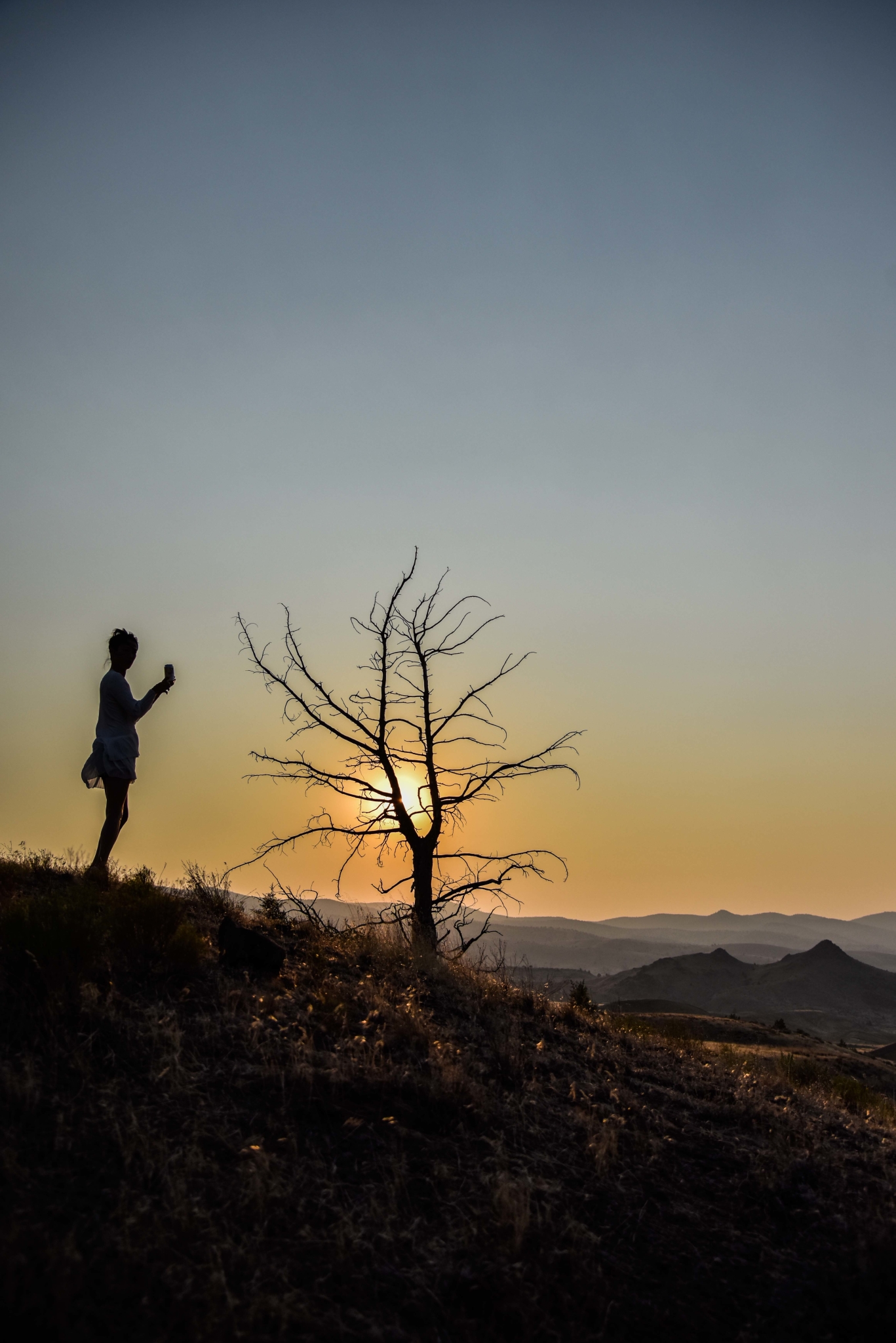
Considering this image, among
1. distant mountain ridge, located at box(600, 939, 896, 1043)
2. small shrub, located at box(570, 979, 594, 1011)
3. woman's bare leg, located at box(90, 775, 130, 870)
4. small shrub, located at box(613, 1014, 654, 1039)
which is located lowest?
distant mountain ridge, located at box(600, 939, 896, 1043)

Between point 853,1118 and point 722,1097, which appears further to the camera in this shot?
point 853,1118

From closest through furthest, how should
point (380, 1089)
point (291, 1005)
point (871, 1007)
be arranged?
point (380, 1089) < point (291, 1005) < point (871, 1007)

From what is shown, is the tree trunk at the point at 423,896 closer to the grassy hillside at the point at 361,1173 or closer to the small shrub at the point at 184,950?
the grassy hillside at the point at 361,1173

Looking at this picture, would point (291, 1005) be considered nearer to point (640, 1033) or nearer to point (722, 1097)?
point (722, 1097)

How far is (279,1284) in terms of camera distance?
3412 millimetres

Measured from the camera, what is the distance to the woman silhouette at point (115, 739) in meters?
8.32

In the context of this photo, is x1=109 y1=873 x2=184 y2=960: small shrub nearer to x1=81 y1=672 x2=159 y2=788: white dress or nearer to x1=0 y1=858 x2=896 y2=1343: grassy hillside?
x1=0 y1=858 x2=896 y2=1343: grassy hillside

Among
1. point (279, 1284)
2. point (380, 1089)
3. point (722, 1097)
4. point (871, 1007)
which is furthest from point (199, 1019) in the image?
point (871, 1007)

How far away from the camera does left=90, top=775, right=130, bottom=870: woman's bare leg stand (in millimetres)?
8320

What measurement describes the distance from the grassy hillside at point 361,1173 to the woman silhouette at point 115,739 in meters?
1.23

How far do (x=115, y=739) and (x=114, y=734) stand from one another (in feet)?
0.18

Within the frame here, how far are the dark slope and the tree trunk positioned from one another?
53367mm

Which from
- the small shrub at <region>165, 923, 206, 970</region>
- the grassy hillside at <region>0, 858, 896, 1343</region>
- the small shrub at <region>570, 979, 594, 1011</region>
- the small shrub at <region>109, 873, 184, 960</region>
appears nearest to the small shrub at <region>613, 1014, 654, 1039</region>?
the small shrub at <region>570, 979, 594, 1011</region>

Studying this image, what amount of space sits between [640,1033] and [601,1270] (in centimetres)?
679
